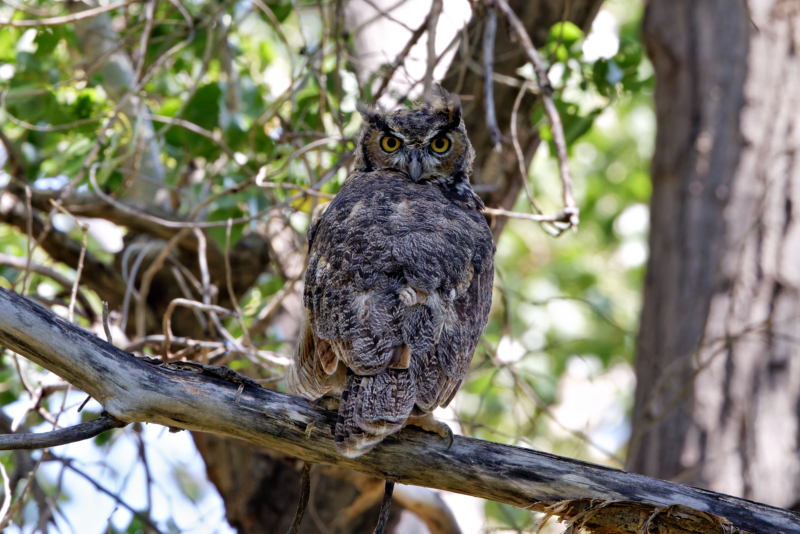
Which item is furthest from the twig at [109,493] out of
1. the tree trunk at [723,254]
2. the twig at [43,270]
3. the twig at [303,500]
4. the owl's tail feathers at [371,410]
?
the tree trunk at [723,254]

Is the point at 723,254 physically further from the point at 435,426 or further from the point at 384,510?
the point at 384,510

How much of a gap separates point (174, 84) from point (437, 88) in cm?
255

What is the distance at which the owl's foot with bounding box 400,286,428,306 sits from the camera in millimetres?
2002

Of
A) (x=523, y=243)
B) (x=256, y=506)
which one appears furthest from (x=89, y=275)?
(x=523, y=243)

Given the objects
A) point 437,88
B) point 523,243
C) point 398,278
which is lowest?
point 398,278

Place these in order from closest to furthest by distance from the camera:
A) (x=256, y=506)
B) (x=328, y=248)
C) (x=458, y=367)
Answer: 1. (x=458, y=367)
2. (x=328, y=248)
3. (x=256, y=506)

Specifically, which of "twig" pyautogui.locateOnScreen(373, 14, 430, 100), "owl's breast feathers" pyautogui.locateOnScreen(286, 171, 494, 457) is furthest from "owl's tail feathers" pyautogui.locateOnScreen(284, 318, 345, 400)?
"twig" pyautogui.locateOnScreen(373, 14, 430, 100)

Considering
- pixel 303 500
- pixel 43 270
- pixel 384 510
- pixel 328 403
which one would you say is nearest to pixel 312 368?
pixel 328 403

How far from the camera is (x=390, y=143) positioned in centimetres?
289

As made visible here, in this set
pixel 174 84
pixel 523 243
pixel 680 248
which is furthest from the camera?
pixel 523 243

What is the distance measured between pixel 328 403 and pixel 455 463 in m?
0.40

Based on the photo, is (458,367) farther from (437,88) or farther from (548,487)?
(437,88)

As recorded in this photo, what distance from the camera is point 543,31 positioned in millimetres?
3707

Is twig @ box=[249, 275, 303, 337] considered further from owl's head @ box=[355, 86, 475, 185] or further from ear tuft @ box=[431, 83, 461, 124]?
ear tuft @ box=[431, 83, 461, 124]
